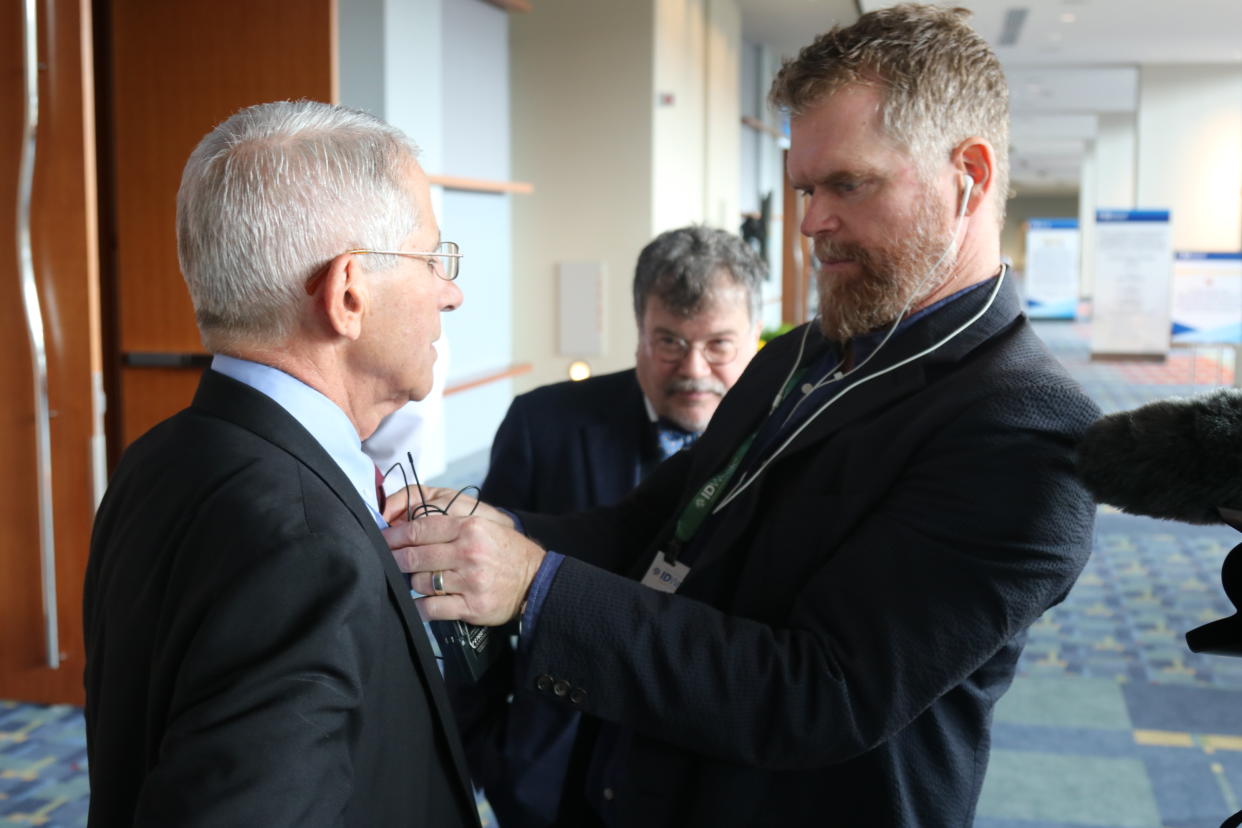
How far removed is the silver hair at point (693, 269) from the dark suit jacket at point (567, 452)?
0.24 meters

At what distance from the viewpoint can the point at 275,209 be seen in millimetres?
1087

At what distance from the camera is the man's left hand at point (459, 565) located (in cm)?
126

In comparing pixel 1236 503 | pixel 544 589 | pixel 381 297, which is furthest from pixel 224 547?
pixel 1236 503

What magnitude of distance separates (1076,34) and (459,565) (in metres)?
16.0

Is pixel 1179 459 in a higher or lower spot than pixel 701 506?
higher

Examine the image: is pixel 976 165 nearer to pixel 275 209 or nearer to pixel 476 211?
pixel 275 209

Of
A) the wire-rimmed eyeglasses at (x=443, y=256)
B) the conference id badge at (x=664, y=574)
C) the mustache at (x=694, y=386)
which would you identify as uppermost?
the wire-rimmed eyeglasses at (x=443, y=256)

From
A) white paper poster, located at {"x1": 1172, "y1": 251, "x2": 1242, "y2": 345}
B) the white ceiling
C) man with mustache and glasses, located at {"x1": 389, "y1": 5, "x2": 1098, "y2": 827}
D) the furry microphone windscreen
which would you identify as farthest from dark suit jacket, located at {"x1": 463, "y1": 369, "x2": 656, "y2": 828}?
white paper poster, located at {"x1": 1172, "y1": 251, "x2": 1242, "y2": 345}

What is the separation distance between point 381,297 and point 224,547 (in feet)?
1.07

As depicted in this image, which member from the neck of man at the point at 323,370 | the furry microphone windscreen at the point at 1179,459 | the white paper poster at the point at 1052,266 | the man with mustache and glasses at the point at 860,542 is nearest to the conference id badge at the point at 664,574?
the man with mustache and glasses at the point at 860,542

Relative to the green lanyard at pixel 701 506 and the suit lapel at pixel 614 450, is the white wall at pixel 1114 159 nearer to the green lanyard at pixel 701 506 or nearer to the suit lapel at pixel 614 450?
the suit lapel at pixel 614 450

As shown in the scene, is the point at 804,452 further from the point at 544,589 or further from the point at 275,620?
the point at 275,620

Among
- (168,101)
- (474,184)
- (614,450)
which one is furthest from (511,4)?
(614,450)

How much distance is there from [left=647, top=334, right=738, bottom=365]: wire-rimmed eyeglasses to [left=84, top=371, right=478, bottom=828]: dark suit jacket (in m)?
1.31
